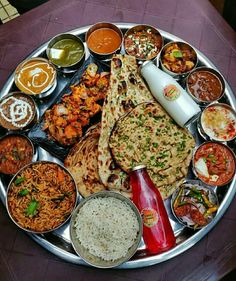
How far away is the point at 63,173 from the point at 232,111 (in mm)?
1580

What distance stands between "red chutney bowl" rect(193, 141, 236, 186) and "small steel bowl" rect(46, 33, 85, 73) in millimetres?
1340

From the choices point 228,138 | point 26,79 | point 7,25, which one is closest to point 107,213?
point 228,138

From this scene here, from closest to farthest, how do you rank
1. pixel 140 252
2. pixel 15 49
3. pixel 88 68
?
1. pixel 140 252
2. pixel 88 68
3. pixel 15 49

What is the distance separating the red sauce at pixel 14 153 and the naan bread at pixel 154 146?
2.55 ft

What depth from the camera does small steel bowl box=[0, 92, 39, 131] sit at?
3.72 m

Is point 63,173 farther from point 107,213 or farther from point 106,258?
point 106,258

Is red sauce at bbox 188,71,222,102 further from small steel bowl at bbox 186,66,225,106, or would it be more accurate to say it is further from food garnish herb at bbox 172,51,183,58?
food garnish herb at bbox 172,51,183,58

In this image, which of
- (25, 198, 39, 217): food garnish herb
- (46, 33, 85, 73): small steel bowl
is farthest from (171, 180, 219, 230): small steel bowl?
(46, 33, 85, 73): small steel bowl

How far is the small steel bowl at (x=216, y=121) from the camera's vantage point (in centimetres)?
370

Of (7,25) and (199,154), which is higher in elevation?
(7,25)

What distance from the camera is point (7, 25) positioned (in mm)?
4340

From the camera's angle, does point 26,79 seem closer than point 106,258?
No

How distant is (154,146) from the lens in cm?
343

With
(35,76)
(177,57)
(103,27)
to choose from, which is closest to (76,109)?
(35,76)
